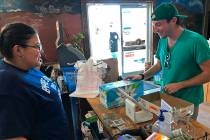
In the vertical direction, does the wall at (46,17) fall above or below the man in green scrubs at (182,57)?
above

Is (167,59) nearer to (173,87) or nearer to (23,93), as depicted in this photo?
(173,87)

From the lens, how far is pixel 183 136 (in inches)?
38.9

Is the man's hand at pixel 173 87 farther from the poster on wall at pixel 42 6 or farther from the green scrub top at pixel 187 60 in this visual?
the poster on wall at pixel 42 6

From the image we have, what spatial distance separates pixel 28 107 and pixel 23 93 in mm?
74

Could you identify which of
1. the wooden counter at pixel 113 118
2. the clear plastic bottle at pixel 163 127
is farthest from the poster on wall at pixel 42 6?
the clear plastic bottle at pixel 163 127

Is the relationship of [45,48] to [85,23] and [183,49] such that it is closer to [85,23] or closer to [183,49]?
[85,23]

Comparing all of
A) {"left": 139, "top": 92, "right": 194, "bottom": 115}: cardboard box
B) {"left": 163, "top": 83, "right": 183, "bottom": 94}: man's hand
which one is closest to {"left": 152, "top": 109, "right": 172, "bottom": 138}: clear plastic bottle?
{"left": 139, "top": 92, "right": 194, "bottom": 115}: cardboard box

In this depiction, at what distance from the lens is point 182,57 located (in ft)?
4.69

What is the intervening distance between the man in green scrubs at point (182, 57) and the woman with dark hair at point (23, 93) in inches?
32.8

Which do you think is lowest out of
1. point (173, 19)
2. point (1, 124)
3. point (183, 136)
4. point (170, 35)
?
point (183, 136)

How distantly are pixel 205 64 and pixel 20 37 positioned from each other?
1200 mm

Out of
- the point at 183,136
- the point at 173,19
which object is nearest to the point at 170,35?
the point at 173,19

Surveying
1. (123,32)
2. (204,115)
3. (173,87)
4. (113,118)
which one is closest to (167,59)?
(173,87)

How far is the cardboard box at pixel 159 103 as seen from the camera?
1.13 m
